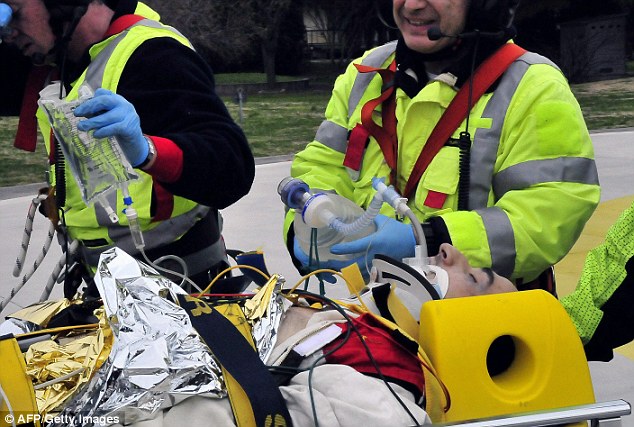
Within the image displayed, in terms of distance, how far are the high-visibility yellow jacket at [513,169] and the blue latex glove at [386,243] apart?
0.11 metres

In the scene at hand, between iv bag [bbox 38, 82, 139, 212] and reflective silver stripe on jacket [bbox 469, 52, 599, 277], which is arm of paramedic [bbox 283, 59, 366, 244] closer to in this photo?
reflective silver stripe on jacket [bbox 469, 52, 599, 277]

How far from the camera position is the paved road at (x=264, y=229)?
4.44 metres

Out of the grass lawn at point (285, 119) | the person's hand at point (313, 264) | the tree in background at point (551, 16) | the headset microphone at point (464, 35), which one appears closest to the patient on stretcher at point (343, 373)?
the person's hand at point (313, 264)

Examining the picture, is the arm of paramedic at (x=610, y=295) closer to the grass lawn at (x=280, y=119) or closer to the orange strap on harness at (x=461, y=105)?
the orange strap on harness at (x=461, y=105)

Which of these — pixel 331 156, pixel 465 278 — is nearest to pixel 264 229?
pixel 331 156

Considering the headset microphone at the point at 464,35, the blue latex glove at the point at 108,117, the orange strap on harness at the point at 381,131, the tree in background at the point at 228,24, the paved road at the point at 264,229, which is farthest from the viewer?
the tree in background at the point at 228,24

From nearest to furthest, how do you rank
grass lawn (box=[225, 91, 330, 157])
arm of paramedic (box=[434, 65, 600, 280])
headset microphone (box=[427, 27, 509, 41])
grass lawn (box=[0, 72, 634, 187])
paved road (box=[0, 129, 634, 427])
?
arm of paramedic (box=[434, 65, 600, 280]) → headset microphone (box=[427, 27, 509, 41]) → paved road (box=[0, 129, 634, 427]) → grass lawn (box=[0, 72, 634, 187]) → grass lawn (box=[225, 91, 330, 157])

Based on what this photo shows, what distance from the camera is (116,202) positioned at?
2.71 metres

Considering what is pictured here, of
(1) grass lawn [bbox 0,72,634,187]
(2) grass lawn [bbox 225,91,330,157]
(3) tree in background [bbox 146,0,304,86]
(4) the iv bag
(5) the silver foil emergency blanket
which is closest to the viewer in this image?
(5) the silver foil emergency blanket

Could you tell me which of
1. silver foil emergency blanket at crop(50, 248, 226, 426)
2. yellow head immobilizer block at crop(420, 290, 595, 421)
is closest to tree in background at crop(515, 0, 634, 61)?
yellow head immobilizer block at crop(420, 290, 595, 421)

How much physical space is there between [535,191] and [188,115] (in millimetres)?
938

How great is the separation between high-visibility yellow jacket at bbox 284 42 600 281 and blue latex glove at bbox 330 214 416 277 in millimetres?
109

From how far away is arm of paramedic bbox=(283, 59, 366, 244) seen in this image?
9.38 ft

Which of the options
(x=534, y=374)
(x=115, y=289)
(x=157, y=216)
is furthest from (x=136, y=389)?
(x=157, y=216)
